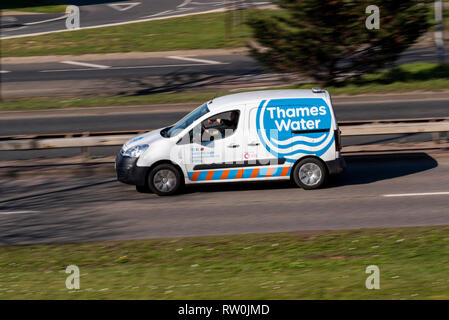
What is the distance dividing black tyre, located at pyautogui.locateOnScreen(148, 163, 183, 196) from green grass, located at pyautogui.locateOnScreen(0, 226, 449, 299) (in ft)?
9.73

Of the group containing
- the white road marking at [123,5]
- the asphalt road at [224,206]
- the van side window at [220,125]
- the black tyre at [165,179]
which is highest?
the white road marking at [123,5]

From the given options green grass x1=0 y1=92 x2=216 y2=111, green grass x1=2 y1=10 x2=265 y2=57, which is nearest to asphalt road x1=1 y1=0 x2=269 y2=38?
green grass x1=2 y1=10 x2=265 y2=57

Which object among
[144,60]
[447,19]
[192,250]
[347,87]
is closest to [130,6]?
[144,60]

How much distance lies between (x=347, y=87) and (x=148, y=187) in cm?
1250

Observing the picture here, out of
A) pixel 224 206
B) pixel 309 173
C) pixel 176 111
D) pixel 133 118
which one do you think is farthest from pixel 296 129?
pixel 176 111

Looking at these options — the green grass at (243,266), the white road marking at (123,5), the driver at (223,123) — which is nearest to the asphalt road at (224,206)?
the green grass at (243,266)

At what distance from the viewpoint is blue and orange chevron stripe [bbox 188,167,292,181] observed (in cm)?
1301

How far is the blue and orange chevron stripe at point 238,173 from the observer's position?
13008mm

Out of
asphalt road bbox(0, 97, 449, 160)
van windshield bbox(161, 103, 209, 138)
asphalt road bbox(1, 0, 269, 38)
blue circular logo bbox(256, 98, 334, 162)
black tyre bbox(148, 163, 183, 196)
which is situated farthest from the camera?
asphalt road bbox(1, 0, 269, 38)

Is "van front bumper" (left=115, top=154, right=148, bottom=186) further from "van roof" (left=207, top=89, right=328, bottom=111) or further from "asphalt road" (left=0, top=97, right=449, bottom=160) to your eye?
"asphalt road" (left=0, top=97, right=449, bottom=160)

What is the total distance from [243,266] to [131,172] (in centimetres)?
508

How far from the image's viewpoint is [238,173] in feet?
42.9

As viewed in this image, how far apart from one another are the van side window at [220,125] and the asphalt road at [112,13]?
2464 centimetres

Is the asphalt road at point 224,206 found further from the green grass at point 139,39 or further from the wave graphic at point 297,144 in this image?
the green grass at point 139,39
